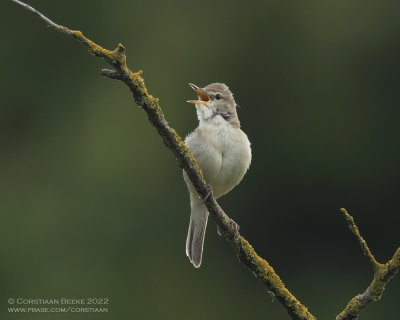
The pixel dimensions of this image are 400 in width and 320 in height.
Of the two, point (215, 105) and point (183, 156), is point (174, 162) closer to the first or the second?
point (215, 105)

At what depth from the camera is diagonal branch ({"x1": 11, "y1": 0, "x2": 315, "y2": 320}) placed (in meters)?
3.59

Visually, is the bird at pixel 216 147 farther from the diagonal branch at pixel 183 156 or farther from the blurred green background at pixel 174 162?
the blurred green background at pixel 174 162

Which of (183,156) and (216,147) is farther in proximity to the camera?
(216,147)

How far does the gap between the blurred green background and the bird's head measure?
5643mm

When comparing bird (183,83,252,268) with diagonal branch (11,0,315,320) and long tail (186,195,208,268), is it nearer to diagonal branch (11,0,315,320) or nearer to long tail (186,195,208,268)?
long tail (186,195,208,268)

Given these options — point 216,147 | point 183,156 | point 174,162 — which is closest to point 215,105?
point 216,147

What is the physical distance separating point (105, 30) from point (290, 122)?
154 inches

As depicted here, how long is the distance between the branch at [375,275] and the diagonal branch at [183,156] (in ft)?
0.95

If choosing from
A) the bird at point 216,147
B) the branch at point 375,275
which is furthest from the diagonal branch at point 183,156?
the bird at point 216,147

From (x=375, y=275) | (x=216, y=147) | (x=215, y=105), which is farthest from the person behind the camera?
(x=215, y=105)

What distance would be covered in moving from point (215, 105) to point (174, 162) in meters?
6.73

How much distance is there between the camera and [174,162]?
12.9 meters

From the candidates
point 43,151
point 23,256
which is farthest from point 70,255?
point 43,151

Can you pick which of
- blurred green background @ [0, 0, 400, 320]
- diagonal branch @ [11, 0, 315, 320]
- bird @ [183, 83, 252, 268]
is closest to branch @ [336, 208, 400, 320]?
diagonal branch @ [11, 0, 315, 320]
